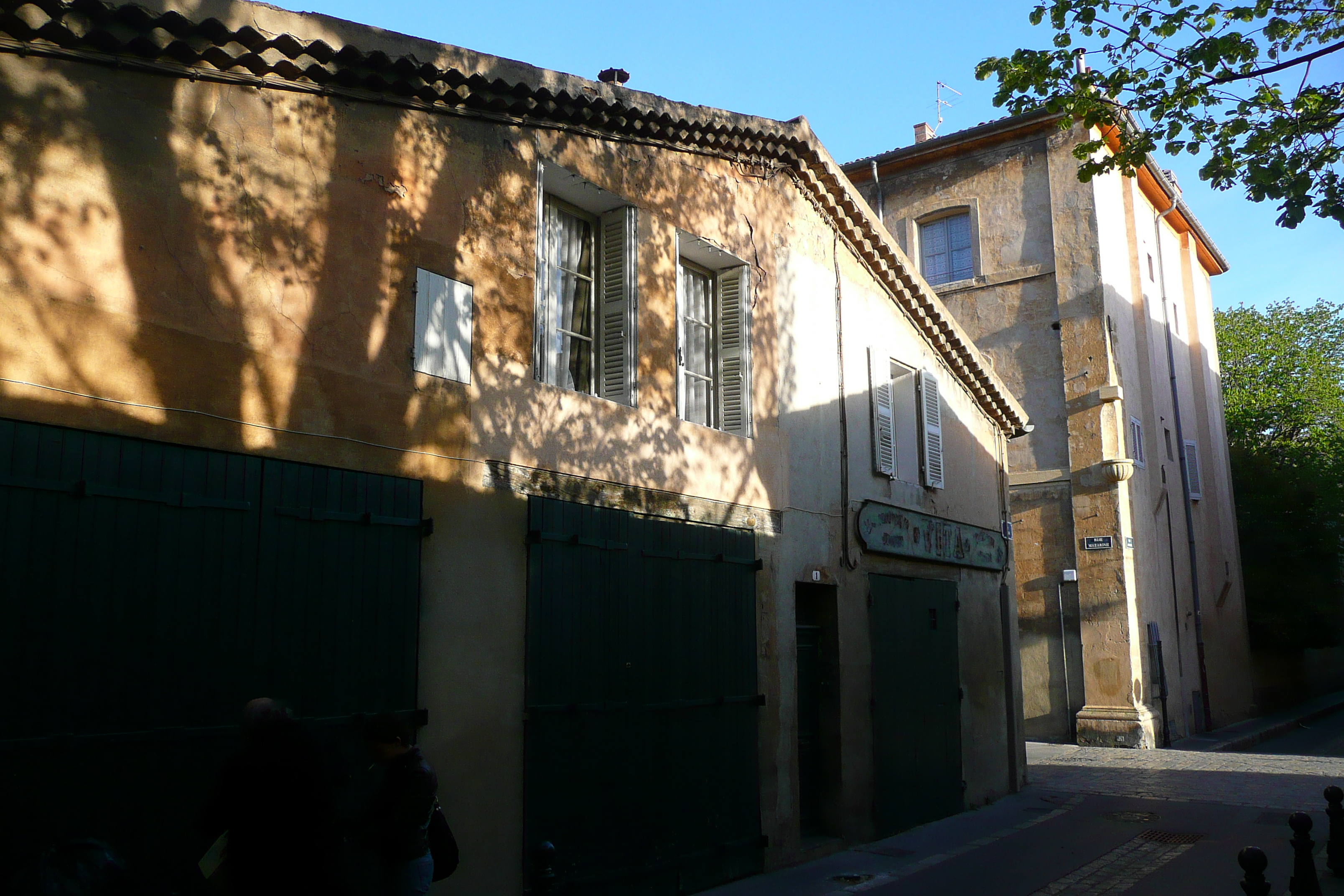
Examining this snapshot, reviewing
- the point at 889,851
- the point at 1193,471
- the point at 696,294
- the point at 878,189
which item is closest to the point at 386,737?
the point at 696,294

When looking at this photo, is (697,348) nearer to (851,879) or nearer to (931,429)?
(931,429)

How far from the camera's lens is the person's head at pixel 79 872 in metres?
3.44

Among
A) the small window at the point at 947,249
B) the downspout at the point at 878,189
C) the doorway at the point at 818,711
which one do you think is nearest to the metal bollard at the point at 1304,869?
the doorway at the point at 818,711

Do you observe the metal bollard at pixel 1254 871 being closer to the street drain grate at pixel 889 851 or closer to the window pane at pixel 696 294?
the street drain grate at pixel 889 851

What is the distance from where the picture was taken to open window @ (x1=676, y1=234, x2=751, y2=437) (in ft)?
30.3

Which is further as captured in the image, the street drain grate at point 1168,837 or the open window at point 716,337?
the street drain grate at point 1168,837

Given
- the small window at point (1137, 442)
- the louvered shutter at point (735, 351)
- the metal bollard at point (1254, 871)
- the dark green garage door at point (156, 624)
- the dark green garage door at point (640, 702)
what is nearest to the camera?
the dark green garage door at point (156, 624)

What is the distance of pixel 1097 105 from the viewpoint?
9047 millimetres

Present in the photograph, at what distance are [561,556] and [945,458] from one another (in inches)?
280

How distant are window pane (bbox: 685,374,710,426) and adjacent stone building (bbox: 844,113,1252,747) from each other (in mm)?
11563

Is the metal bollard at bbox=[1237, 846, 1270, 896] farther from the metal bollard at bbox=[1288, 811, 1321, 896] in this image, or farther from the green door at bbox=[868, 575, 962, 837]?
the green door at bbox=[868, 575, 962, 837]

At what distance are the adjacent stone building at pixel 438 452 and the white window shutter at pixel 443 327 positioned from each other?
0.02 m

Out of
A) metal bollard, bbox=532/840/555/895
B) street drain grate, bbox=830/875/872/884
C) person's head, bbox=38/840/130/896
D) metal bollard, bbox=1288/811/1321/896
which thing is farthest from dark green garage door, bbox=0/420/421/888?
metal bollard, bbox=1288/811/1321/896

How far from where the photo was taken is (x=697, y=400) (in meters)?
9.27
